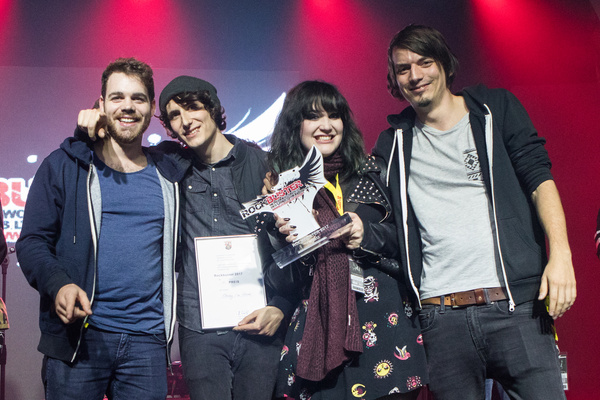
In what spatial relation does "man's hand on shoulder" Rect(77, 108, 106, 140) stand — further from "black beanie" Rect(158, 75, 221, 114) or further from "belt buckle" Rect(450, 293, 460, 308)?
"belt buckle" Rect(450, 293, 460, 308)

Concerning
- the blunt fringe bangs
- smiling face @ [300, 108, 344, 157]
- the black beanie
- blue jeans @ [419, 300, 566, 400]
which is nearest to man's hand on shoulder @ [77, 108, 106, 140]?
the black beanie

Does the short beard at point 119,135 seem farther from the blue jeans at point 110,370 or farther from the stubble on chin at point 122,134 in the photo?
the blue jeans at point 110,370

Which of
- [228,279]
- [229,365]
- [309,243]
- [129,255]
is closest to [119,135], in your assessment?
[129,255]

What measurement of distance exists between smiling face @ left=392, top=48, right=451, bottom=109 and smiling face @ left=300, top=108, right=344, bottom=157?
1.02 ft

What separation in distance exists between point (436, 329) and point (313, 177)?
0.72 meters

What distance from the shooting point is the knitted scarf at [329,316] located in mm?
1932

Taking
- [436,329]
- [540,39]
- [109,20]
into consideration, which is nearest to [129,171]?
[436,329]

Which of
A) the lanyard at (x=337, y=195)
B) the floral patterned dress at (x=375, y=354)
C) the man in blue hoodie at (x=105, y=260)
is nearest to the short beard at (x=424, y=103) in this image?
the lanyard at (x=337, y=195)

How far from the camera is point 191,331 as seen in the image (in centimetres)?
217

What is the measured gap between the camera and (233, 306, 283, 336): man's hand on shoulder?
2121mm

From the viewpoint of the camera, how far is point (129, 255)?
6.75ft

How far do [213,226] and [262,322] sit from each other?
456 millimetres

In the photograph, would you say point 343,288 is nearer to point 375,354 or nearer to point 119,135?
point 375,354

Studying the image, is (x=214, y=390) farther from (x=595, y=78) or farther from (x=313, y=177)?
(x=595, y=78)
